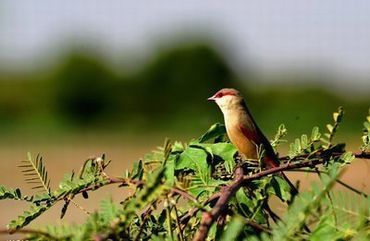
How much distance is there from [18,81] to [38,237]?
126ft

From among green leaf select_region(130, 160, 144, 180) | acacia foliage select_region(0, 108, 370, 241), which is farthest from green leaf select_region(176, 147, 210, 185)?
green leaf select_region(130, 160, 144, 180)

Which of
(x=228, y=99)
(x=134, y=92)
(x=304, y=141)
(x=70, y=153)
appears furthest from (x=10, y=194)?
(x=134, y=92)

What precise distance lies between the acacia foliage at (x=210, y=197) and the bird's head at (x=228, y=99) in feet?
4.06

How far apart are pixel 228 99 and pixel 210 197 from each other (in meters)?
1.87

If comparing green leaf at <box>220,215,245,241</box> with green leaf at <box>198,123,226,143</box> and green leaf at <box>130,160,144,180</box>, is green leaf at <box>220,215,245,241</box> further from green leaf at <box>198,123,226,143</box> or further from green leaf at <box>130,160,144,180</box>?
green leaf at <box>198,123,226,143</box>

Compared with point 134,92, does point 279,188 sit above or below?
above

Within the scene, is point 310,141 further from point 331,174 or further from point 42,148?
point 42,148

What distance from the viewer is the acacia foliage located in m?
0.97

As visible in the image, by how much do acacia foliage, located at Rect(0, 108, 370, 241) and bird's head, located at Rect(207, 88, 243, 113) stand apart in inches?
48.7

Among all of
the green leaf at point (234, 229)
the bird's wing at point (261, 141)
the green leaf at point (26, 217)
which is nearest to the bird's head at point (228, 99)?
the bird's wing at point (261, 141)

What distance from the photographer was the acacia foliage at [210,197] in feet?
3.19

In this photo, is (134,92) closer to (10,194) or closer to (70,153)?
(70,153)

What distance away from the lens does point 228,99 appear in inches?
120

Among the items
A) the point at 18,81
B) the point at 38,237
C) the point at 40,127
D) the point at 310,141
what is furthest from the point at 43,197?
the point at 18,81
